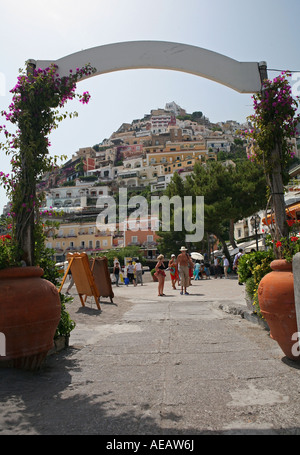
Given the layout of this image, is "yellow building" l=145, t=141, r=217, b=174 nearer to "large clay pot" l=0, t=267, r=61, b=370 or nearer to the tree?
the tree

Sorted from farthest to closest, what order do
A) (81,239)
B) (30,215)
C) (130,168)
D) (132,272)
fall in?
(130,168)
(81,239)
(132,272)
(30,215)

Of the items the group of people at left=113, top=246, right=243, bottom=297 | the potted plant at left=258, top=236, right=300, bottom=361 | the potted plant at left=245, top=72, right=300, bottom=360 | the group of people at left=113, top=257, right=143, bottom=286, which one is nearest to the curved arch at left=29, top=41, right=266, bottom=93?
the potted plant at left=245, top=72, right=300, bottom=360

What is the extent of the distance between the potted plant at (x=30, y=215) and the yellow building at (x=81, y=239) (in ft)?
191

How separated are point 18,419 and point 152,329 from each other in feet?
11.0

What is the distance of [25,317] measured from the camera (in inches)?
124

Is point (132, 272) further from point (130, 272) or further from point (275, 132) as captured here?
point (275, 132)

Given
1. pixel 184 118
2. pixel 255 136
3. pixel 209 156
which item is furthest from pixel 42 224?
pixel 184 118

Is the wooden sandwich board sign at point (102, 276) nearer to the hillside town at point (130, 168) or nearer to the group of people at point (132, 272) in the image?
the group of people at point (132, 272)

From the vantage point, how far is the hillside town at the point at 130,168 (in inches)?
2530

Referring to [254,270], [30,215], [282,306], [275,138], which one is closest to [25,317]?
[30,215]

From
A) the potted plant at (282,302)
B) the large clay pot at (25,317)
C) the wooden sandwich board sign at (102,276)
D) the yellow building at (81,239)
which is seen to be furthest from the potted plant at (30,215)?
the yellow building at (81,239)

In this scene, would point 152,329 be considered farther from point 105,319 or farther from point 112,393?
point 112,393

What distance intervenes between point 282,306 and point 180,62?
3.65m
